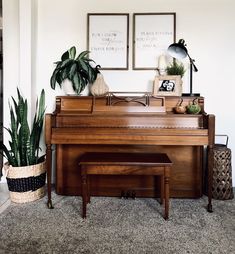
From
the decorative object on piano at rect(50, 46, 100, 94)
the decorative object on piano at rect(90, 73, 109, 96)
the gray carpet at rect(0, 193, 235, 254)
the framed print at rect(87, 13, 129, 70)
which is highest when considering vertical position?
the framed print at rect(87, 13, 129, 70)

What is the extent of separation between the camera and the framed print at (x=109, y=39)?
3.16 m

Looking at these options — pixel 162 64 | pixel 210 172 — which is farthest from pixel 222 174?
pixel 162 64

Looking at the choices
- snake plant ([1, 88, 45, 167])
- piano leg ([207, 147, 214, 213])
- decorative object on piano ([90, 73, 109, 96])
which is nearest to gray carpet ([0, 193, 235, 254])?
piano leg ([207, 147, 214, 213])

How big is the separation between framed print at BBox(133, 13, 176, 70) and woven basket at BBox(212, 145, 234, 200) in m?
1.16

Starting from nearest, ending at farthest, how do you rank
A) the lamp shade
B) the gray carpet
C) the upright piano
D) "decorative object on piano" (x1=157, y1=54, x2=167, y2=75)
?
the gray carpet < the upright piano < the lamp shade < "decorative object on piano" (x1=157, y1=54, x2=167, y2=75)

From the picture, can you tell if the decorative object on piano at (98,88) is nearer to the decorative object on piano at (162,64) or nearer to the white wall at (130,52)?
the white wall at (130,52)

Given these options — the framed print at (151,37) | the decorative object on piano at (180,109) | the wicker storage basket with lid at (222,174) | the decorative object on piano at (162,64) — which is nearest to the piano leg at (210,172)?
the wicker storage basket with lid at (222,174)

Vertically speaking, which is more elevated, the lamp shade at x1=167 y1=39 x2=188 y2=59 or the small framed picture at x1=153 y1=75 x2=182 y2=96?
the lamp shade at x1=167 y1=39 x2=188 y2=59

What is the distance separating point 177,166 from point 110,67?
1.31 meters

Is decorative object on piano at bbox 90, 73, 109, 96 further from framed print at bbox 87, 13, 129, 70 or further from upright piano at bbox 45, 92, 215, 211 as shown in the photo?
framed print at bbox 87, 13, 129, 70

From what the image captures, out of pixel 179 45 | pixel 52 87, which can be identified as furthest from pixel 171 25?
pixel 52 87

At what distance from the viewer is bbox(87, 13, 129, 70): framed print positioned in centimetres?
316

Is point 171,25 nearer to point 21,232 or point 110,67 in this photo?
point 110,67

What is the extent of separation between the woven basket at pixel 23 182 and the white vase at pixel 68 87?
2.65 ft
